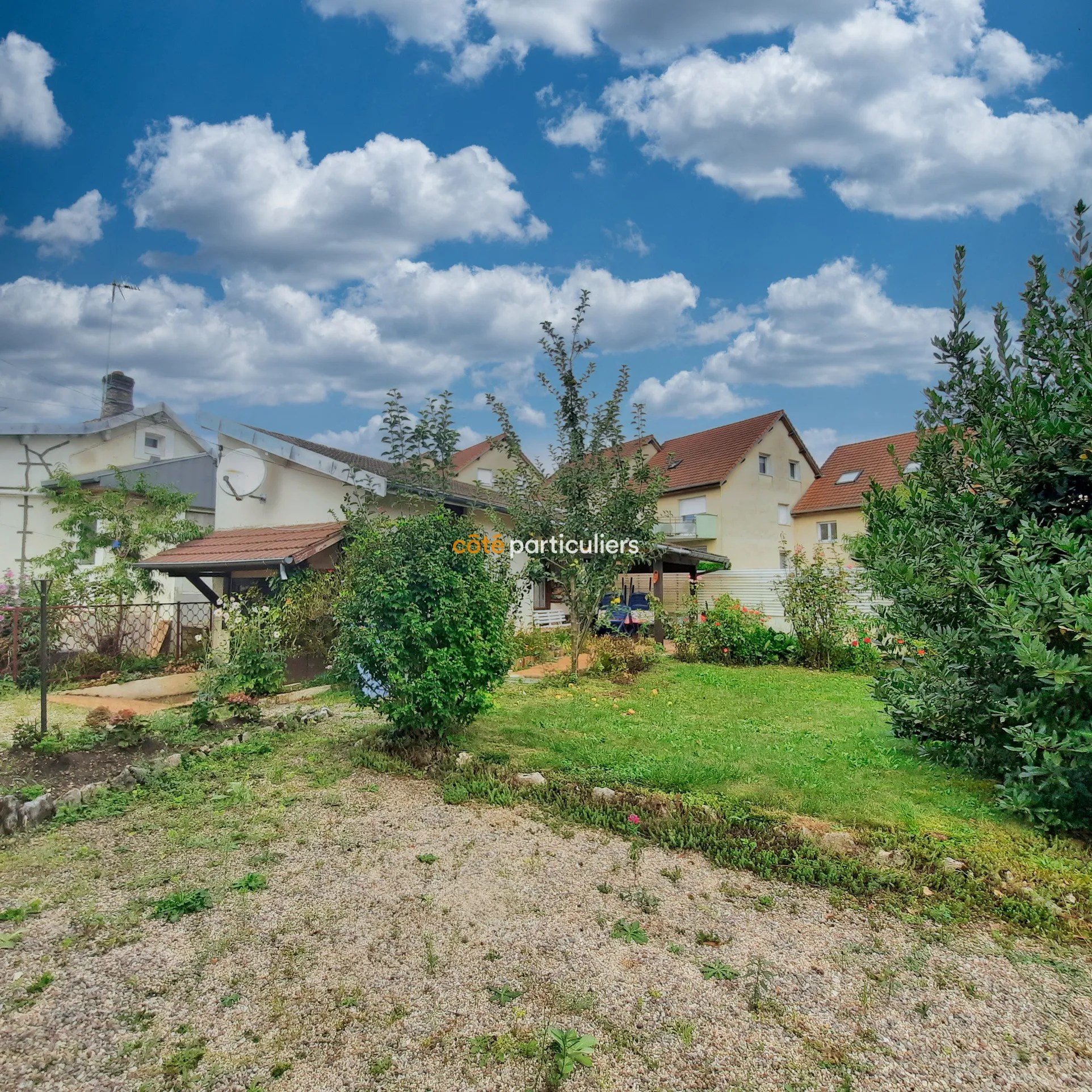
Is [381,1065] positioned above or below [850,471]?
below

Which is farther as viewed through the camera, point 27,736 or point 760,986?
point 27,736

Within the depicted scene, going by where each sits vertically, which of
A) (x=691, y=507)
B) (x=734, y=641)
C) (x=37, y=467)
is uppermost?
(x=37, y=467)

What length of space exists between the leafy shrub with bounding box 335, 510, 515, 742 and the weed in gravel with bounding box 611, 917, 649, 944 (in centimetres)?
304

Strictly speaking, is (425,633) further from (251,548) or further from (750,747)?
(251,548)

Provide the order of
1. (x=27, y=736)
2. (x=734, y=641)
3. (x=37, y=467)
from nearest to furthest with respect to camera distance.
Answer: (x=27, y=736) → (x=734, y=641) → (x=37, y=467)

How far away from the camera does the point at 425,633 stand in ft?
19.4

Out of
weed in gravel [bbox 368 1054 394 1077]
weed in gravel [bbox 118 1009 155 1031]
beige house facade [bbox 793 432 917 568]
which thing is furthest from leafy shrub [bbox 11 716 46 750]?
beige house facade [bbox 793 432 917 568]

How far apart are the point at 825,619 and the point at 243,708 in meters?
10.4

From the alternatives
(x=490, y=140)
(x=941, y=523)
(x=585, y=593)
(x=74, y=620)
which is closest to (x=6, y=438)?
(x=74, y=620)

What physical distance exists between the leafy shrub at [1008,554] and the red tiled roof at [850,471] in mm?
23151

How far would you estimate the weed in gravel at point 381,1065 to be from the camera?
2275 millimetres

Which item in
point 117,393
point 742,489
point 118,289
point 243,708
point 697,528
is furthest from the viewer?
point 742,489

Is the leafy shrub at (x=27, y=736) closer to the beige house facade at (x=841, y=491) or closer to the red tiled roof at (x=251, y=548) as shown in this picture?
the red tiled roof at (x=251, y=548)

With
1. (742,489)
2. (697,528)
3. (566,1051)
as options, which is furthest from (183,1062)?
(742,489)
